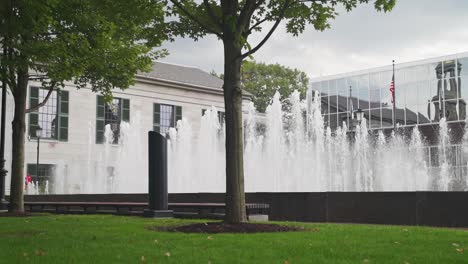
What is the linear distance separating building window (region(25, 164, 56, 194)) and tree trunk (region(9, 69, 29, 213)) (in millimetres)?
19936

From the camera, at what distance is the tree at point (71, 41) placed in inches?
486

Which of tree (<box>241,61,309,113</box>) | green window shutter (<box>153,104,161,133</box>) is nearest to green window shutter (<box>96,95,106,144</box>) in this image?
green window shutter (<box>153,104,161,133</box>)

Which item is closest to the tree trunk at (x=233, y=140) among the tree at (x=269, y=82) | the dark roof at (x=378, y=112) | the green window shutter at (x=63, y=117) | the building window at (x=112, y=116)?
the green window shutter at (x=63, y=117)

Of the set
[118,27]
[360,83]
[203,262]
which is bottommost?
[203,262]

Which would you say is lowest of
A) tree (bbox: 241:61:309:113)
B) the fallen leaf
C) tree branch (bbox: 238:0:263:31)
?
the fallen leaf

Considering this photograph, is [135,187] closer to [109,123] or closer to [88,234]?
[109,123]

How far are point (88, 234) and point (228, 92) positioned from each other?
3522mm

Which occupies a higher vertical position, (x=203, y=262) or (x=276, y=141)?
(x=276, y=141)

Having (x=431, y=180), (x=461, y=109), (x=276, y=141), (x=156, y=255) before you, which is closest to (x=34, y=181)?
(x=276, y=141)

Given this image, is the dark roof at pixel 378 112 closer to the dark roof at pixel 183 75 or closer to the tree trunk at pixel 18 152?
the dark roof at pixel 183 75

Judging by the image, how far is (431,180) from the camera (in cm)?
3809

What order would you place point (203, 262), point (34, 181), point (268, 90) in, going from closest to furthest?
point (203, 262), point (34, 181), point (268, 90)

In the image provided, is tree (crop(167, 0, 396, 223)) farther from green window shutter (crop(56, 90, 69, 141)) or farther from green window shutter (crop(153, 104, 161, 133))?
green window shutter (crop(153, 104, 161, 133))

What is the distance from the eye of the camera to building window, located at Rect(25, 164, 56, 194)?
37.7 meters
